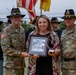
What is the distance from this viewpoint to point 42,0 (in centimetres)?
1073

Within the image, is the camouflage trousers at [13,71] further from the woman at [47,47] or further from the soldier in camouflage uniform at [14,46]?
the woman at [47,47]

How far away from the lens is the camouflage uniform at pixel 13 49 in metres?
7.26

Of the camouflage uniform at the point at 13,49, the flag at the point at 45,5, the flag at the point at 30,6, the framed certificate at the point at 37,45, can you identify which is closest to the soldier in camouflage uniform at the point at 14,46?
the camouflage uniform at the point at 13,49

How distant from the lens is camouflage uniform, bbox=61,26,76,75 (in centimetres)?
692

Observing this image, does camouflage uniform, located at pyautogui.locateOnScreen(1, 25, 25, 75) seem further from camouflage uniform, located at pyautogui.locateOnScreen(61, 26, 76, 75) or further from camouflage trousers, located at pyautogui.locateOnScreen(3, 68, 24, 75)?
camouflage uniform, located at pyautogui.locateOnScreen(61, 26, 76, 75)

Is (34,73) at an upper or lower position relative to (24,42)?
lower

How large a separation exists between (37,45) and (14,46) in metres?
0.54

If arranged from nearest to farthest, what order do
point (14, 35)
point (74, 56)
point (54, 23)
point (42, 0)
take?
point (74, 56)
point (14, 35)
point (54, 23)
point (42, 0)

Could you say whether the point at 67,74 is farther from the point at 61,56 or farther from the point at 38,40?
the point at 38,40

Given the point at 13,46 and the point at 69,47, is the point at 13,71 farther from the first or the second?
the point at 69,47

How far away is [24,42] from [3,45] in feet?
1.41

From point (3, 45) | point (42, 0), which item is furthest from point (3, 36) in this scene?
point (42, 0)

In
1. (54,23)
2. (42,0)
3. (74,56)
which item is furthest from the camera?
(42,0)

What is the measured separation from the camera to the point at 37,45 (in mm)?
7039
